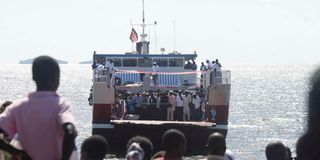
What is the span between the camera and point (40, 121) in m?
4.88

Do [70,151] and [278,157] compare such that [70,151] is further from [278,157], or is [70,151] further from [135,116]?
[135,116]

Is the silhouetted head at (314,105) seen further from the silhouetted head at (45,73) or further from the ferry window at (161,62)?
the ferry window at (161,62)

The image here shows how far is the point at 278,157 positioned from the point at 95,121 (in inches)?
725

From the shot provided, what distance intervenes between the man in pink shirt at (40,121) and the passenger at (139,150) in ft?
4.20

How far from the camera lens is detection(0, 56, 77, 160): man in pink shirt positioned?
4863mm

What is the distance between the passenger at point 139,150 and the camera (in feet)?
19.9

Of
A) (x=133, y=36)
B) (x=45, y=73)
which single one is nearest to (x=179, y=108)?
(x=133, y=36)

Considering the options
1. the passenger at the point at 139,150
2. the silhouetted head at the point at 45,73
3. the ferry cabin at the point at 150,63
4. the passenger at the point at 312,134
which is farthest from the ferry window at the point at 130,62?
the passenger at the point at 312,134

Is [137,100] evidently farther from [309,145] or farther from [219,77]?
[309,145]

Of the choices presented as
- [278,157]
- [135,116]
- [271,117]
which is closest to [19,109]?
[278,157]

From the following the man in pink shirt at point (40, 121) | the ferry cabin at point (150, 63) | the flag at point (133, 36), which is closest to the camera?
the man in pink shirt at point (40, 121)

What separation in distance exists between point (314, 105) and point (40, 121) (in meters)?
1.74

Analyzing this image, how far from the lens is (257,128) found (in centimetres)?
5231

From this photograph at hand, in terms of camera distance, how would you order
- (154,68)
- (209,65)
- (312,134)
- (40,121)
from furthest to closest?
1. (154,68)
2. (209,65)
3. (40,121)
4. (312,134)
